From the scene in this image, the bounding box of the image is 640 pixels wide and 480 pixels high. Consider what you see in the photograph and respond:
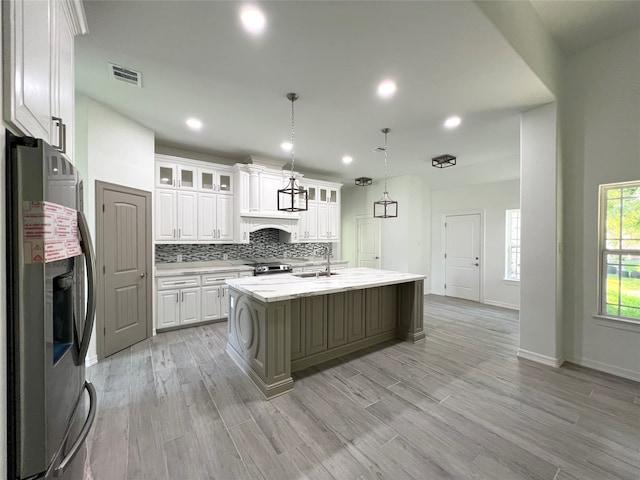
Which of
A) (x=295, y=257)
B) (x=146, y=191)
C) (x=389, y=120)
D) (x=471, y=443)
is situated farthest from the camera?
(x=295, y=257)

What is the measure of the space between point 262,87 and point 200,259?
3.14 m

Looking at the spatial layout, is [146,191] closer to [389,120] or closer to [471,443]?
[389,120]

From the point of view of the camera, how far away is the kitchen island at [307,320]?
2.40 m

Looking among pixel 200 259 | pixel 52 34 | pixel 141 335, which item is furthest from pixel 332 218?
pixel 52 34

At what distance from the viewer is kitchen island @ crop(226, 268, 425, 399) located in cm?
240

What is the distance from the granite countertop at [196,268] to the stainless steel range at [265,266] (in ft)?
0.40

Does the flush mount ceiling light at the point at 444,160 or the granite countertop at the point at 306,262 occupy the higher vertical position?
the flush mount ceiling light at the point at 444,160

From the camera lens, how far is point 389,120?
11.1 ft

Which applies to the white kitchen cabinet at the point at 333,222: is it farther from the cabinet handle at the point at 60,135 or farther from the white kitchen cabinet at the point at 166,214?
the cabinet handle at the point at 60,135

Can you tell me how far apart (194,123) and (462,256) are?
5903mm

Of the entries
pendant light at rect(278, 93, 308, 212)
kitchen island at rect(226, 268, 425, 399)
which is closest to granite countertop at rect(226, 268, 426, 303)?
kitchen island at rect(226, 268, 425, 399)

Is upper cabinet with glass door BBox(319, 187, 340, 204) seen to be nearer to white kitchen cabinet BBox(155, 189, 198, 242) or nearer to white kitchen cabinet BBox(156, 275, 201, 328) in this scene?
white kitchen cabinet BBox(155, 189, 198, 242)

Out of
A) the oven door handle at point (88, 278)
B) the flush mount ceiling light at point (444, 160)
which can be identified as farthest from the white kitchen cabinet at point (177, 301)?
the flush mount ceiling light at point (444, 160)

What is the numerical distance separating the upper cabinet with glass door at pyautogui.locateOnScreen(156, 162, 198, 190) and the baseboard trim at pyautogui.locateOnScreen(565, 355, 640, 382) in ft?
17.9
